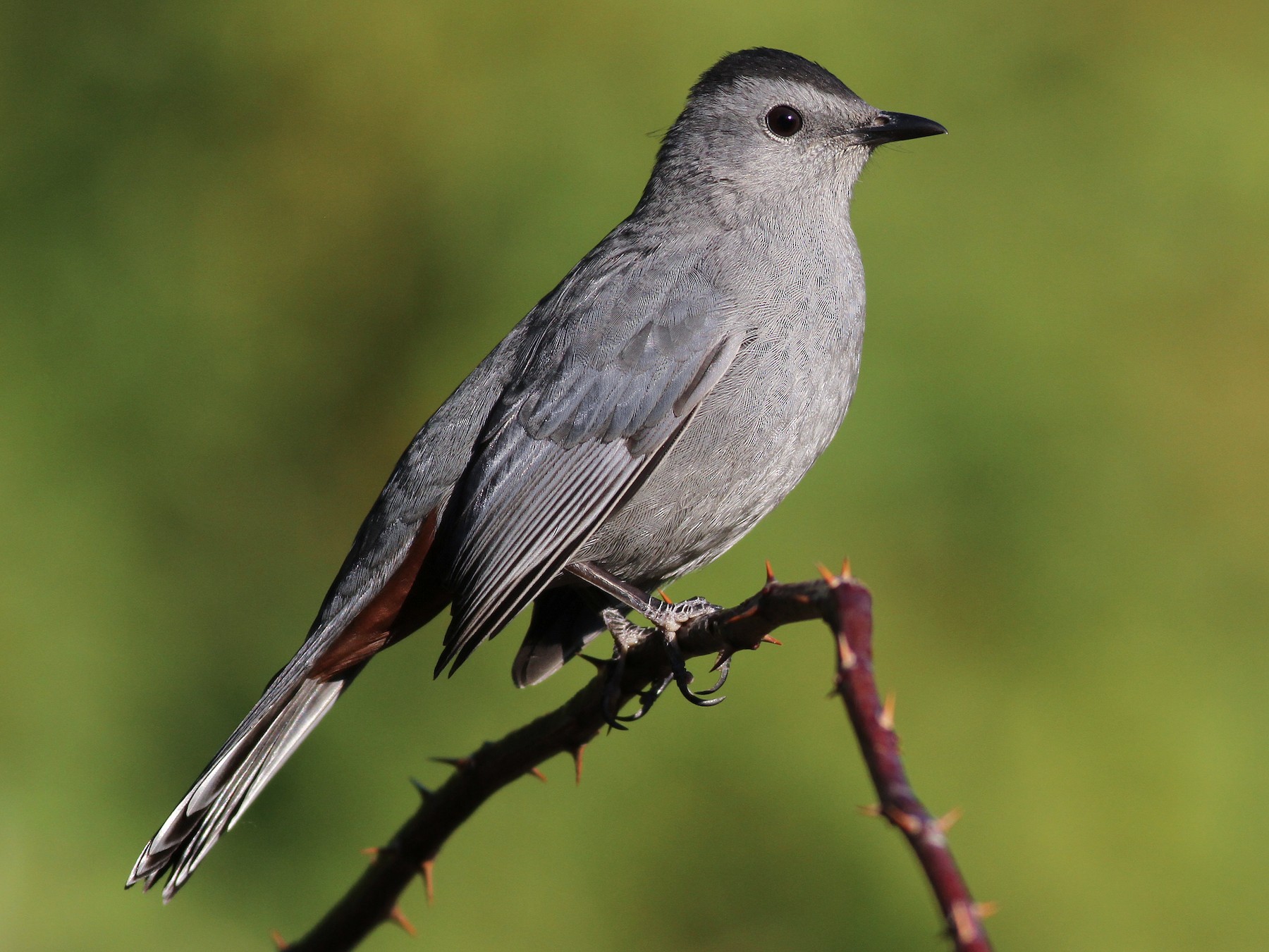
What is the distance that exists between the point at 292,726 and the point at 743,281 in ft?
5.10

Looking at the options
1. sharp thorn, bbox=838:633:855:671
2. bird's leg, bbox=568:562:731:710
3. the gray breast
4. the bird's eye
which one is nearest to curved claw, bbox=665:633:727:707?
bird's leg, bbox=568:562:731:710

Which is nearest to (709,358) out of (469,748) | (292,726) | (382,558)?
(382,558)

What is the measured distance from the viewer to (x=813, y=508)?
4020 mm

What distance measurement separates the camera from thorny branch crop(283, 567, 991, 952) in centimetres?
140

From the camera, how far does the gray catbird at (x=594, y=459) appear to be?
2.84 metres

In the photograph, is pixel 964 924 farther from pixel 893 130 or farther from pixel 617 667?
pixel 893 130

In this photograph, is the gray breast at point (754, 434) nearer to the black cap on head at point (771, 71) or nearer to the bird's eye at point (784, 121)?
the bird's eye at point (784, 121)

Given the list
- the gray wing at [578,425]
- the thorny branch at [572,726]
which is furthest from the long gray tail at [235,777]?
the thorny branch at [572,726]

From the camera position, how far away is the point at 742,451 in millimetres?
2928

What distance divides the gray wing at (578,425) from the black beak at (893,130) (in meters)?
0.73

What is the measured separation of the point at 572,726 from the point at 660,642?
21 cm

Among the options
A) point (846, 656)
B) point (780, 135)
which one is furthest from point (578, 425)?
point (846, 656)

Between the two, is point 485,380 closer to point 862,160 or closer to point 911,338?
point 862,160

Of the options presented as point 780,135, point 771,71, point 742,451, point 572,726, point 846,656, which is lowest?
point 572,726
